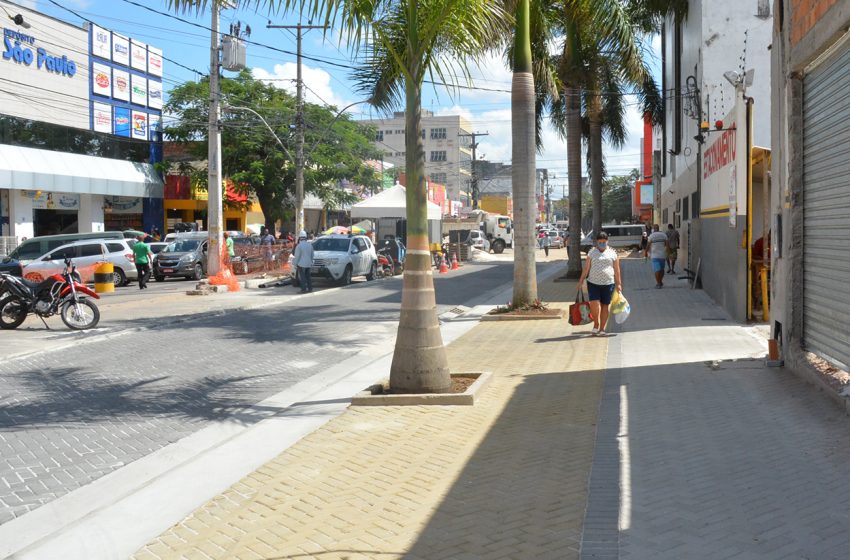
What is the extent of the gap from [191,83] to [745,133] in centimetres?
3805

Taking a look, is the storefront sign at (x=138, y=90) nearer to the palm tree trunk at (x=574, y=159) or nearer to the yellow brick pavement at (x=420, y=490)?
the palm tree trunk at (x=574, y=159)

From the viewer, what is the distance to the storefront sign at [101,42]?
42031 millimetres

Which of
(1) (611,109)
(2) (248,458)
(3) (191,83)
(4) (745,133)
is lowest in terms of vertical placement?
(2) (248,458)

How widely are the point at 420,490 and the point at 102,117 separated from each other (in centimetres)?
4145

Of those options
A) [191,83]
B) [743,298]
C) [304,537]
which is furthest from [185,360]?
[191,83]

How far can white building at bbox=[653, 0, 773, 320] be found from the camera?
47.4 feet

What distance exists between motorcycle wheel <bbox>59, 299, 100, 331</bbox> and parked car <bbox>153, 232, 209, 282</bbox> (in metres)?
15.7

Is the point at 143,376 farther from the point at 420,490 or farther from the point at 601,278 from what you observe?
the point at 601,278

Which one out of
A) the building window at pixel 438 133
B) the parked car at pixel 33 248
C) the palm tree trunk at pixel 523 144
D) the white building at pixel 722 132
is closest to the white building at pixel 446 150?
the building window at pixel 438 133

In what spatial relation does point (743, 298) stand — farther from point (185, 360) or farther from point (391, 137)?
point (391, 137)

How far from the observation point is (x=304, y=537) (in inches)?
204

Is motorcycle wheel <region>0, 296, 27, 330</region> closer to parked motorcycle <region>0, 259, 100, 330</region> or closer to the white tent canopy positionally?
parked motorcycle <region>0, 259, 100, 330</region>

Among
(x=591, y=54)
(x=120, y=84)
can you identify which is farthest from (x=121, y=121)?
(x=591, y=54)

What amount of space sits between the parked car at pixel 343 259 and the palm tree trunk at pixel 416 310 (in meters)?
17.2
